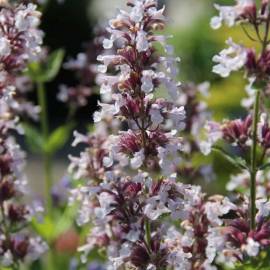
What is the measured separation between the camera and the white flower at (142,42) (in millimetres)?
2740

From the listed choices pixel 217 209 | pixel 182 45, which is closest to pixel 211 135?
pixel 217 209

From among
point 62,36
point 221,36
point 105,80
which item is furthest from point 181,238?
point 62,36

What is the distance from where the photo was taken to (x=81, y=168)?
12.6 feet

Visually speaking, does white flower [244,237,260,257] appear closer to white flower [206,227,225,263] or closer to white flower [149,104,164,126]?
white flower [206,227,225,263]

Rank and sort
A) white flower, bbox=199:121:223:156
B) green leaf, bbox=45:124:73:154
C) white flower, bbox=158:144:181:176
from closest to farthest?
white flower, bbox=158:144:181:176, white flower, bbox=199:121:223:156, green leaf, bbox=45:124:73:154

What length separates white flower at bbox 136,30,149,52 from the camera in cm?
274

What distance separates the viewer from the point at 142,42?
108 inches

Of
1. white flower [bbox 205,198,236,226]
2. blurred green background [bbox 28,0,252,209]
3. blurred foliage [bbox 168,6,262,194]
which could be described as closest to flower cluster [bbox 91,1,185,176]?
white flower [bbox 205,198,236,226]

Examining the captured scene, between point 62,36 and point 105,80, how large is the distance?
1610 centimetres

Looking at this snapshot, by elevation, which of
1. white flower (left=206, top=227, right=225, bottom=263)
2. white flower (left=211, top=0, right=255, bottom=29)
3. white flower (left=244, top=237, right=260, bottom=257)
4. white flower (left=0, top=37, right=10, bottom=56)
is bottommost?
white flower (left=206, top=227, right=225, bottom=263)

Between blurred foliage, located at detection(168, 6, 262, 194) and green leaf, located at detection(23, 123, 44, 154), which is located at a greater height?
green leaf, located at detection(23, 123, 44, 154)

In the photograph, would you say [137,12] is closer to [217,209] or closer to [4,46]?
[4,46]

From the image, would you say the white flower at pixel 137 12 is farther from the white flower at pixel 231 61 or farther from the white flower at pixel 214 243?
the white flower at pixel 214 243

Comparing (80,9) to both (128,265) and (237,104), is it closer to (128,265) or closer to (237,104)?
(237,104)
